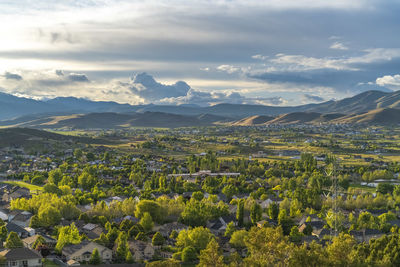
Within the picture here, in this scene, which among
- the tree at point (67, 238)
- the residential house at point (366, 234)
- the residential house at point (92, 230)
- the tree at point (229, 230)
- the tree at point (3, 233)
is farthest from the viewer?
the tree at point (229, 230)

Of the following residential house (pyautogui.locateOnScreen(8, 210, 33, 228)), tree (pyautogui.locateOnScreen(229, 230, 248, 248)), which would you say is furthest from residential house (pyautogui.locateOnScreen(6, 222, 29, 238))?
tree (pyautogui.locateOnScreen(229, 230, 248, 248))

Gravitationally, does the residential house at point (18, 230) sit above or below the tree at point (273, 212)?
above

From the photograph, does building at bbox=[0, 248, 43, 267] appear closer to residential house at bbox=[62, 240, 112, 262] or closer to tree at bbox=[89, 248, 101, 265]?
residential house at bbox=[62, 240, 112, 262]

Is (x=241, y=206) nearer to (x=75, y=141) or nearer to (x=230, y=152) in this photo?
(x=230, y=152)

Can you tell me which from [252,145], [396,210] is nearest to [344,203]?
[396,210]

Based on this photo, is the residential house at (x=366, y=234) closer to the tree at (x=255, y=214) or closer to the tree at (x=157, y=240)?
the tree at (x=255, y=214)

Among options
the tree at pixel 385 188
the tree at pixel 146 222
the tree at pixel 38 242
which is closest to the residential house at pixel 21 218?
A: the tree at pixel 38 242
